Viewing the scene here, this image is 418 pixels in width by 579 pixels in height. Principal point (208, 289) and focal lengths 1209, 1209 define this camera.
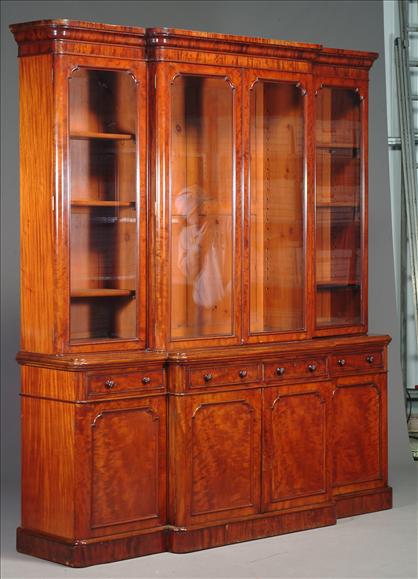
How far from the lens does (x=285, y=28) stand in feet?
23.9

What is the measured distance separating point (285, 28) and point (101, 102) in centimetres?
242

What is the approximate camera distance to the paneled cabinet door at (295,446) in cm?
555

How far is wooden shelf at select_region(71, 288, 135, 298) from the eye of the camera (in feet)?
16.9

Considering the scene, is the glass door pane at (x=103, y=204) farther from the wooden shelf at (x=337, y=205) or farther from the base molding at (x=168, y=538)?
the wooden shelf at (x=337, y=205)

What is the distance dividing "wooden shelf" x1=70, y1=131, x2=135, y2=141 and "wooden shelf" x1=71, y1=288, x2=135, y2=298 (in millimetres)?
652

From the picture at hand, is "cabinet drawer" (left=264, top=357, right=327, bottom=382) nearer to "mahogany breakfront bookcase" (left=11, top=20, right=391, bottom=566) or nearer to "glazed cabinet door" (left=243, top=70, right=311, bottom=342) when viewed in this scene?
"mahogany breakfront bookcase" (left=11, top=20, right=391, bottom=566)

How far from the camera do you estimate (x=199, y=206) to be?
18.0 feet

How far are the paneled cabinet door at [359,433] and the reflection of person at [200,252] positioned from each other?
883mm

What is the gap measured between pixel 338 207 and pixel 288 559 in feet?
6.20

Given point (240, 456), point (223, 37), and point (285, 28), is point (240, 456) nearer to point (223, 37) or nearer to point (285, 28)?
point (223, 37)

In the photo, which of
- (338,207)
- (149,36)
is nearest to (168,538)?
(338,207)

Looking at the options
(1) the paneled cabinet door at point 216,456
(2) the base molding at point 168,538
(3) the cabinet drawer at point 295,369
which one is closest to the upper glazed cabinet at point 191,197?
(3) the cabinet drawer at point 295,369

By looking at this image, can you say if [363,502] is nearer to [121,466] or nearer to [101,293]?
[121,466]

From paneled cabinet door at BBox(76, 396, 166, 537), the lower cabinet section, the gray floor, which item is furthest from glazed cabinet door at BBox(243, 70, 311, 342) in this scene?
the gray floor
